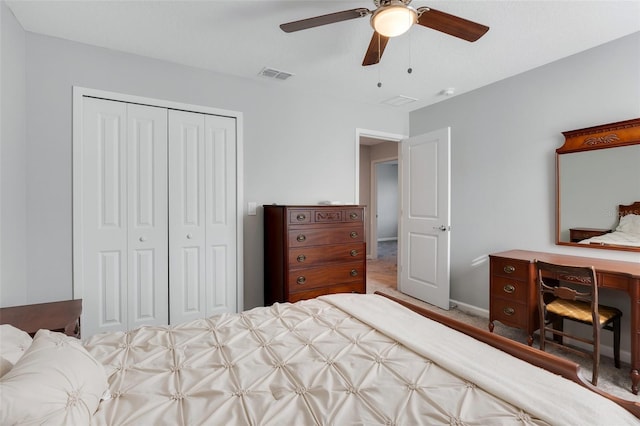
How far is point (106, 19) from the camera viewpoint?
2215 mm

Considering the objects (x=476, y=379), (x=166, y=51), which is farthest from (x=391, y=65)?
(x=476, y=379)

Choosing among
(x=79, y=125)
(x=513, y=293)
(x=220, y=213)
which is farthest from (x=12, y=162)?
(x=513, y=293)

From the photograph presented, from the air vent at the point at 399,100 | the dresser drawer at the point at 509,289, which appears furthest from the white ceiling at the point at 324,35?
the dresser drawer at the point at 509,289

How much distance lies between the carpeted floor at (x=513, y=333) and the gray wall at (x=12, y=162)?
369cm

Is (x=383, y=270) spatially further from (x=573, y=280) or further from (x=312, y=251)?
(x=573, y=280)

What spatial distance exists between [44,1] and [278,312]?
244 cm

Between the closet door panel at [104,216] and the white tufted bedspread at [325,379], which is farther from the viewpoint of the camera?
the closet door panel at [104,216]

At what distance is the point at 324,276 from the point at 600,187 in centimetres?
247

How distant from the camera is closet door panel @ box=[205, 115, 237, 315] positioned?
120 inches

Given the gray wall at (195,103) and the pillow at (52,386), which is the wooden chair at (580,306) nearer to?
the gray wall at (195,103)

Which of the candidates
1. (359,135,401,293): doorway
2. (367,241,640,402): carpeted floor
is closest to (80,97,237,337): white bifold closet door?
(359,135,401,293): doorway

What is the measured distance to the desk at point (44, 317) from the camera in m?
1.66

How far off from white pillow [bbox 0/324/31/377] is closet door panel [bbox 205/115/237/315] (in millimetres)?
1754

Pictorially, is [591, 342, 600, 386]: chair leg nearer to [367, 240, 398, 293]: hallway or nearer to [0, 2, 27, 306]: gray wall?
[367, 240, 398, 293]: hallway
